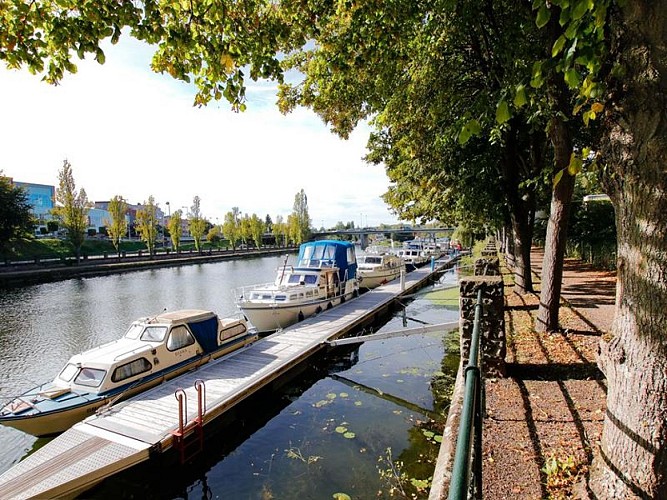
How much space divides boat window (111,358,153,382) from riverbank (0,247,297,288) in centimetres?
3641

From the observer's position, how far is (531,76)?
3.32 metres

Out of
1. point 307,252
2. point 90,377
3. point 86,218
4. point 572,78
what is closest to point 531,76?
point 572,78

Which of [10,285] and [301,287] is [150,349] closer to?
[301,287]

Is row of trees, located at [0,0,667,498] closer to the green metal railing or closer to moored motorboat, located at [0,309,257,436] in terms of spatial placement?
the green metal railing

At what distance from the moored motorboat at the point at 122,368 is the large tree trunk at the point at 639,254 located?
10.6 meters

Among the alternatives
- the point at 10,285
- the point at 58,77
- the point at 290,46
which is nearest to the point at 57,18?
the point at 58,77

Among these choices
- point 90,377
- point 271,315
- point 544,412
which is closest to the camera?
point 544,412

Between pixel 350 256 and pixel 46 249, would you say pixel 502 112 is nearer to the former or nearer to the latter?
pixel 350 256

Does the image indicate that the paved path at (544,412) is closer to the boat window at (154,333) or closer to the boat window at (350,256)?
the boat window at (154,333)

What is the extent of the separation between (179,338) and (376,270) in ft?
67.4

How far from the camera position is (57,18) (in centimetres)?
398

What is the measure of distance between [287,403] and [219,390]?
2.08 m

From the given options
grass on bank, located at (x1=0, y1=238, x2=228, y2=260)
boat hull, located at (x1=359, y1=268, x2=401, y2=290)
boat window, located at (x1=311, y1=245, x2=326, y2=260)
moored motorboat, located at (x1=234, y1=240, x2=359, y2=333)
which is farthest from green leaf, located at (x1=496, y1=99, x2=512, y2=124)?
grass on bank, located at (x1=0, y1=238, x2=228, y2=260)

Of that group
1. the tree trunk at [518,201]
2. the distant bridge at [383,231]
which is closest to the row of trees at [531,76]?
the tree trunk at [518,201]
